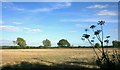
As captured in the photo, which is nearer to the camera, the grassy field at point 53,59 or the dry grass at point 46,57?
the grassy field at point 53,59

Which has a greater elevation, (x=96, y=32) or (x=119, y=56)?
(x=96, y=32)

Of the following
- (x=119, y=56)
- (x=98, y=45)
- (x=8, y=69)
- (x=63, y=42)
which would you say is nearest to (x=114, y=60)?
(x=119, y=56)

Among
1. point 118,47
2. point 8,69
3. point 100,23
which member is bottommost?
point 8,69

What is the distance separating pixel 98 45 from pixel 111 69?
101cm

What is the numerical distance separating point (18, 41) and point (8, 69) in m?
102

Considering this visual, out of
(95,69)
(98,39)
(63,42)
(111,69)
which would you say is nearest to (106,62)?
(111,69)

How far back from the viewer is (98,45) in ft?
31.9

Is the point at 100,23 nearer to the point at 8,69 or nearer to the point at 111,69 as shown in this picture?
the point at 111,69

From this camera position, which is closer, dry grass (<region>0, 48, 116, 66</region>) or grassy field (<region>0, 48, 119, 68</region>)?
grassy field (<region>0, 48, 119, 68</region>)

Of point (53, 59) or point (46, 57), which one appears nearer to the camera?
point (53, 59)

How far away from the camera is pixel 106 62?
9.51 m

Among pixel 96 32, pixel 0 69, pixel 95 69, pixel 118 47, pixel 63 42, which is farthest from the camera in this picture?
pixel 63 42

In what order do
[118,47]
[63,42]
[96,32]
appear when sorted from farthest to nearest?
[63,42] → [118,47] → [96,32]

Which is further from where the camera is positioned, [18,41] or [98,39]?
[18,41]
